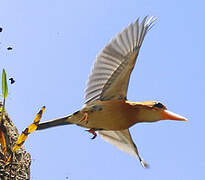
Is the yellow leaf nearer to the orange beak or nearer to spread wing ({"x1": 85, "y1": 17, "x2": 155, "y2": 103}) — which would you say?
spread wing ({"x1": 85, "y1": 17, "x2": 155, "y2": 103})

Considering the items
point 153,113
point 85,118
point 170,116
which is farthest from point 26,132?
point 170,116

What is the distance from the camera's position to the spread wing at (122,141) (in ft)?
10.5

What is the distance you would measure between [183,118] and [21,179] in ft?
4.81

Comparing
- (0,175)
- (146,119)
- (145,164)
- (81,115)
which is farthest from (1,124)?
(145,164)

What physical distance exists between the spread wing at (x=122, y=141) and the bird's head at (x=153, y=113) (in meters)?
0.44

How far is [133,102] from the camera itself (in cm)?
284

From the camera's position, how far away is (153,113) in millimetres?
2803

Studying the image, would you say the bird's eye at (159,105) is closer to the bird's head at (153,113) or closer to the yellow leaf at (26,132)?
the bird's head at (153,113)

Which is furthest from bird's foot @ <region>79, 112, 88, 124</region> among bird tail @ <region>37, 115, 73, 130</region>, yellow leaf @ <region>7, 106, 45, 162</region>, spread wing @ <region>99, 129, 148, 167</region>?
spread wing @ <region>99, 129, 148, 167</region>

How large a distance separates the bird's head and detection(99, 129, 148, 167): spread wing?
1.45 ft

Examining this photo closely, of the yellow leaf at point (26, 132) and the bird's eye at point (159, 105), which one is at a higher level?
the bird's eye at point (159, 105)

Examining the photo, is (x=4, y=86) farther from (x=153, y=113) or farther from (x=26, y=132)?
(x=153, y=113)

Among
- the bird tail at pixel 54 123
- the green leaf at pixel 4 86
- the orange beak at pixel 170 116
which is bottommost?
the bird tail at pixel 54 123

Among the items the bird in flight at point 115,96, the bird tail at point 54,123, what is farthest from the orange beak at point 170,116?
the bird tail at point 54,123
